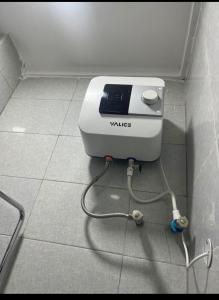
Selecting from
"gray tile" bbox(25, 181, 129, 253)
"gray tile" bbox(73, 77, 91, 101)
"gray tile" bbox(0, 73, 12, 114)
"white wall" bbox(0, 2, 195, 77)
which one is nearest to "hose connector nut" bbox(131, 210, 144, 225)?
"gray tile" bbox(25, 181, 129, 253)

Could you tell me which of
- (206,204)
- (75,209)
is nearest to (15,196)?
(75,209)

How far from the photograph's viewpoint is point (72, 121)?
1449mm

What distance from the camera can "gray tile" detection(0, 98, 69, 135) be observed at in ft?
4.76

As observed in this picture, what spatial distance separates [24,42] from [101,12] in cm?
61

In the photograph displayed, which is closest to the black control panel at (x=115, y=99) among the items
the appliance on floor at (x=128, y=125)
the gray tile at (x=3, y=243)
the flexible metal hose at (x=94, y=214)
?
the appliance on floor at (x=128, y=125)

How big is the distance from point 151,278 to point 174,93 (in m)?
1.08

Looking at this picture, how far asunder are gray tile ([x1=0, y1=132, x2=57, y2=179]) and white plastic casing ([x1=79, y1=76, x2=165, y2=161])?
35 cm

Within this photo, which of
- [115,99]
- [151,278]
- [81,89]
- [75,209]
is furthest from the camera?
[81,89]

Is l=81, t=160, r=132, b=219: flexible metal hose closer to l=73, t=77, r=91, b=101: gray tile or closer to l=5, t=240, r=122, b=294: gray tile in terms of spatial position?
l=5, t=240, r=122, b=294: gray tile

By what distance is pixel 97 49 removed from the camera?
4.97ft

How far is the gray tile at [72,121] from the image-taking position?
1404 mm

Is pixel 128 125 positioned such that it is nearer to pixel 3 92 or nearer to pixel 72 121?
pixel 72 121
